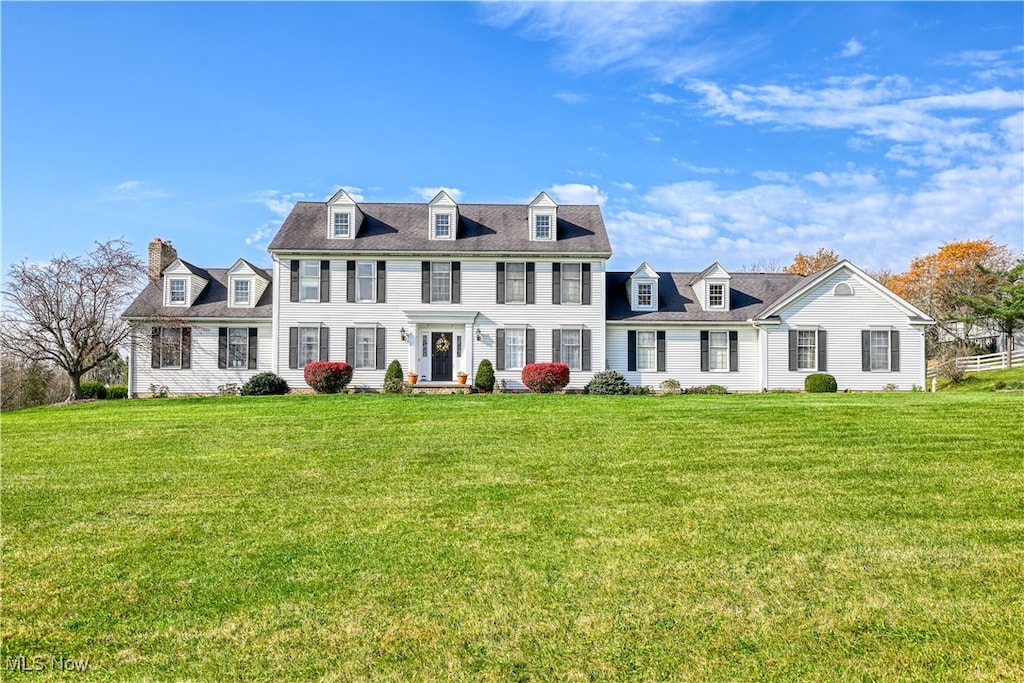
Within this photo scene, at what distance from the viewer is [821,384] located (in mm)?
24562

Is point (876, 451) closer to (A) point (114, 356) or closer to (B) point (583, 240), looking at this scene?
(B) point (583, 240)

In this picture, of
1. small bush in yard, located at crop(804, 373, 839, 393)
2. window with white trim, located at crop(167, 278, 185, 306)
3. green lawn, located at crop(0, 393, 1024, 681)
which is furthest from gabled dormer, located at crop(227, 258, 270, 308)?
small bush in yard, located at crop(804, 373, 839, 393)

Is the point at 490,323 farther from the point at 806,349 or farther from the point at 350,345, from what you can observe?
the point at 806,349

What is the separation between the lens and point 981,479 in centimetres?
764

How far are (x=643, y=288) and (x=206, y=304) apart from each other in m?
17.4

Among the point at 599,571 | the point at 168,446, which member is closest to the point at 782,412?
the point at 599,571

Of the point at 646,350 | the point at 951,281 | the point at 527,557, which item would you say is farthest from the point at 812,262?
the point at 527,557

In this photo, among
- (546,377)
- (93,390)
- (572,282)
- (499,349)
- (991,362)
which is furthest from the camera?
(991,362)

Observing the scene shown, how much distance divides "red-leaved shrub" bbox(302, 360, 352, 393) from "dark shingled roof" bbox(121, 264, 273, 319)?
12.7 feet

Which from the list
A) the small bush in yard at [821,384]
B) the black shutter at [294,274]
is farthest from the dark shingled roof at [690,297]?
the black shutter at [294,274]

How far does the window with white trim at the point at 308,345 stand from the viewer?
25203 millimetres

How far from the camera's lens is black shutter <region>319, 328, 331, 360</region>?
82.5 ft

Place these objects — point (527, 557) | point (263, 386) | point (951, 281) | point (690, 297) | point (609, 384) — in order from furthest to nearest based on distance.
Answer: point (951, 281) < point (690, 297) < point (263, 386) < point (609, 384) < point (527, 557)

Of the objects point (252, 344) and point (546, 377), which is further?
point (252, 344)
